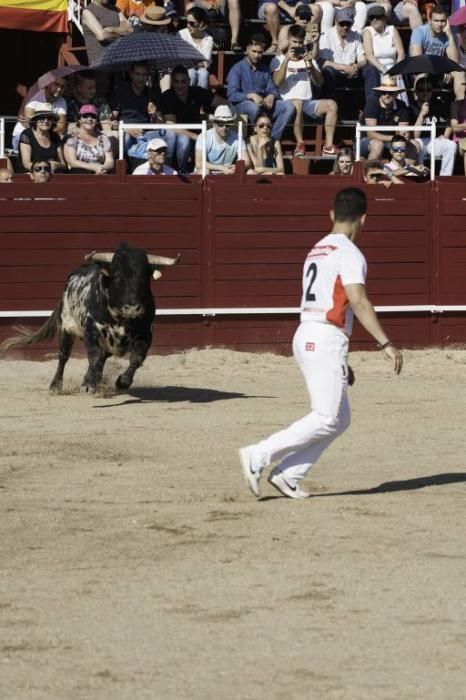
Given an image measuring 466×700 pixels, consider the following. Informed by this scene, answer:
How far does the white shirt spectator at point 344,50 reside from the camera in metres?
16.5

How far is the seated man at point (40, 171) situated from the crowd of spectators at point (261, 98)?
28 mm

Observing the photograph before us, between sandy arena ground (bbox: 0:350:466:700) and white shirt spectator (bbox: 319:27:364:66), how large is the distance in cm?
638

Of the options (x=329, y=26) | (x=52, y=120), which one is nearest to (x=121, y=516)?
(x=52, y=120)

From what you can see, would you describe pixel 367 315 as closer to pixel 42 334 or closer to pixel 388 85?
pixel 42 334

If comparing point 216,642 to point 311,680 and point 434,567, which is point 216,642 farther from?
point 434,567

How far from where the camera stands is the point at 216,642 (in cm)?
496

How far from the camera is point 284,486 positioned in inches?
293

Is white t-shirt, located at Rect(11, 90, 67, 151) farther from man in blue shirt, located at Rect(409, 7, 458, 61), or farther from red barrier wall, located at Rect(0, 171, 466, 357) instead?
man in blue shirt, located at Rect(409, 7, 458, 61)

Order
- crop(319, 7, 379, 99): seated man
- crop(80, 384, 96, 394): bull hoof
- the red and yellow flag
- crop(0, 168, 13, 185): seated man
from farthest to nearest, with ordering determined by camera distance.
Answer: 1. crop(319, 7, 379, 99): seated man
2. the red and yellow flag
3. crop(0, 168, 13, 185): seated man
4. crop(80, 384, 96, 394): bull hoof

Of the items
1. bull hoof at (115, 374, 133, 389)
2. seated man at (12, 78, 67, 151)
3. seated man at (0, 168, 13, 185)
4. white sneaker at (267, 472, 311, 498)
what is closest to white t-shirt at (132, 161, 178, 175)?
seated man at (12, 78, 67, 151)

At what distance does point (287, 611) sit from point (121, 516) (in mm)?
1903

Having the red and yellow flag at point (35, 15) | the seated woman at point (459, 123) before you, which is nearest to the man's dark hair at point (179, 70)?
the red and yellow flag at point (35, 15)

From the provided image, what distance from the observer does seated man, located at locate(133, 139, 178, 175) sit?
14.6 meters

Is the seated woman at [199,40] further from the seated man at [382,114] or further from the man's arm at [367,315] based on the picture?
the man's arm at [367,315]
